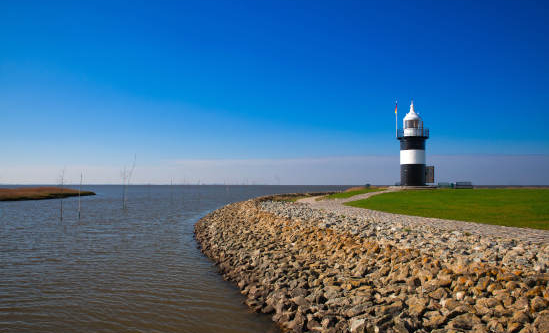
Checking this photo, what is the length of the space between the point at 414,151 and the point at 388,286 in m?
31.9

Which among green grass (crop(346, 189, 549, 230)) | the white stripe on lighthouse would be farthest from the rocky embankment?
the white stripe on lighthouse

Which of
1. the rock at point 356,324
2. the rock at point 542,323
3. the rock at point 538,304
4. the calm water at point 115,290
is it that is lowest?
the calm water at point 115,290

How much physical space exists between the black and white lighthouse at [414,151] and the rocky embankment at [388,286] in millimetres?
26386

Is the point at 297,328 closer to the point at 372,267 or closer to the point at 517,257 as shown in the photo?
the point at 372,267

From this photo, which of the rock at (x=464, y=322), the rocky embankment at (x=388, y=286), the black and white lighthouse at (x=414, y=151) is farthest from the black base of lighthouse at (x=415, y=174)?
the rock at (x=464, y=322)

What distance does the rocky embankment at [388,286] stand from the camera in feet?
21.0

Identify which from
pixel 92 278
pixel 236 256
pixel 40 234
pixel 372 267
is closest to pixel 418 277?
pixel 372 267

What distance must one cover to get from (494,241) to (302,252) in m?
6.63

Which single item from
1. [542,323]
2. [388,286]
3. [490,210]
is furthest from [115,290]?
[490,210]

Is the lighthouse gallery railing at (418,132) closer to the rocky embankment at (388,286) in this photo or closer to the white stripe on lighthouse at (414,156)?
the white stripe on lighthouse at (414,156)

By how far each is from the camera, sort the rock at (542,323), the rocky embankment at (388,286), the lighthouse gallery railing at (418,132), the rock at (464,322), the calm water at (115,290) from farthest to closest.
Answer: the lighthouse gallery railing at (418,132), the calm water at (115,290), the rocky embankment at (388,286), the rock at (464,322), the rock at (542,323)

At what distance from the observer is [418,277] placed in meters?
8.38

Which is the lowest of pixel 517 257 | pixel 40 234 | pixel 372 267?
pixel 40 234

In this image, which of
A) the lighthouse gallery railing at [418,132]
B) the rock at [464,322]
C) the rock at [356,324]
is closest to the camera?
the rock at [464,322]
